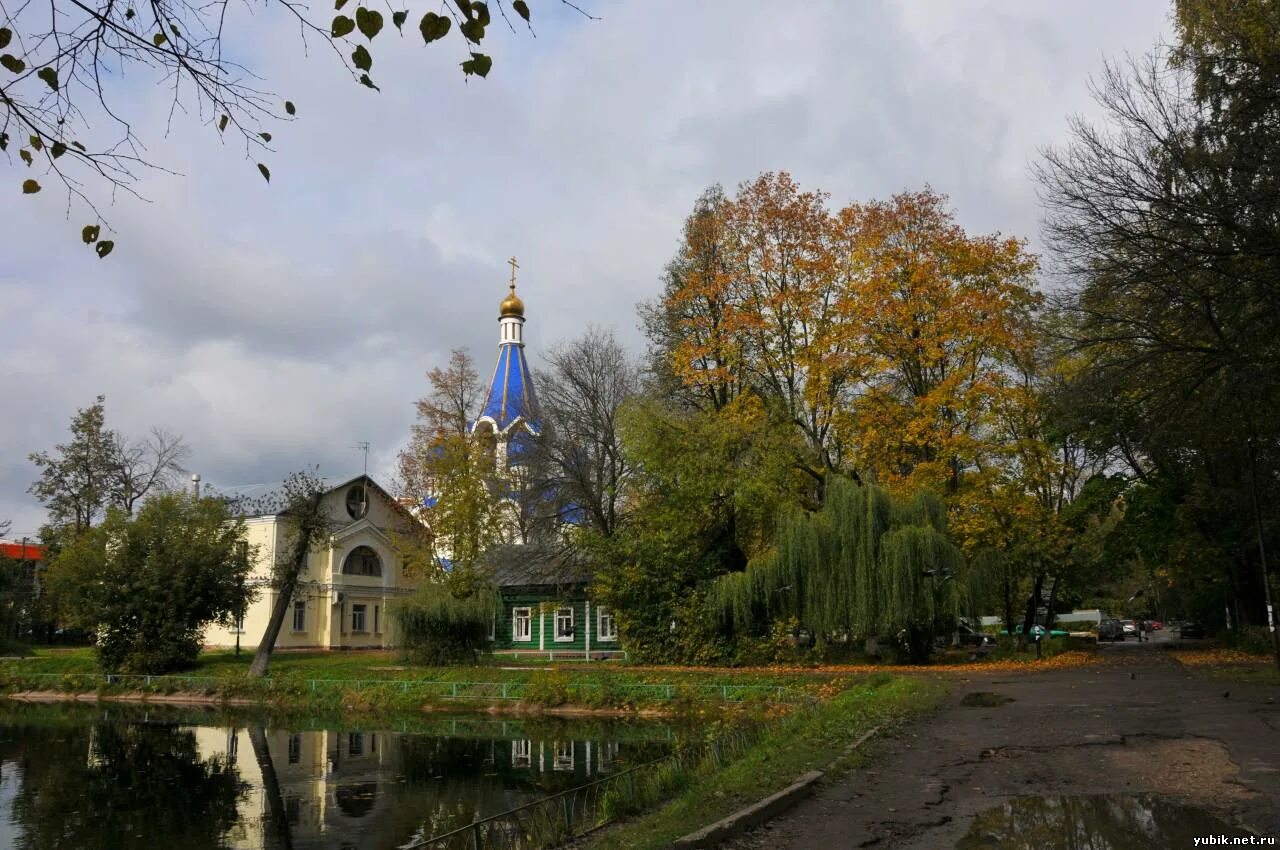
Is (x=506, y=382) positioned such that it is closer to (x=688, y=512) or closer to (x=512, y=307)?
(x=512, y=307)

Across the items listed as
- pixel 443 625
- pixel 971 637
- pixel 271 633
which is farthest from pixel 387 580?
pixel 971 637

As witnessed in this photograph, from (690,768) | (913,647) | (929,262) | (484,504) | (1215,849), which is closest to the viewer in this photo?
(1215,849)

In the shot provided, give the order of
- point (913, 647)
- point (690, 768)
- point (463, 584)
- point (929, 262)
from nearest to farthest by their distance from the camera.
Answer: point (690, 768), point (913, 647), point (929, 262), point (463, 584)

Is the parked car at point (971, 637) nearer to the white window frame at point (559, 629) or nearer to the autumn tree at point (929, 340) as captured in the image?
the autumn tree at point (929, 340)

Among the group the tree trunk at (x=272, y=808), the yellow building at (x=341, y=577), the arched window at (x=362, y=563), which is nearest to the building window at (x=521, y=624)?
the yellow building at (x=341, y=577)

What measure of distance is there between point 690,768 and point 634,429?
19017 mm

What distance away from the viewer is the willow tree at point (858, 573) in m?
25.5

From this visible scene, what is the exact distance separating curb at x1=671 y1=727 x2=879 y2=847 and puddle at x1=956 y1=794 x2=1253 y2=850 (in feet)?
5.40

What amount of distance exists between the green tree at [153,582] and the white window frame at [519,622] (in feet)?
38.9

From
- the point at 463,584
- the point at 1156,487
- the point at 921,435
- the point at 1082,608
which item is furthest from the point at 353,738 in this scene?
the point at 1082,608

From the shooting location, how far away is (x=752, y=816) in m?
8.06

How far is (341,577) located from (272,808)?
3295 cm

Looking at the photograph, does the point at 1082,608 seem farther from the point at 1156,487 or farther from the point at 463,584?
the point at 463,584

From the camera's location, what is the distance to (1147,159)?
14.4 metres
